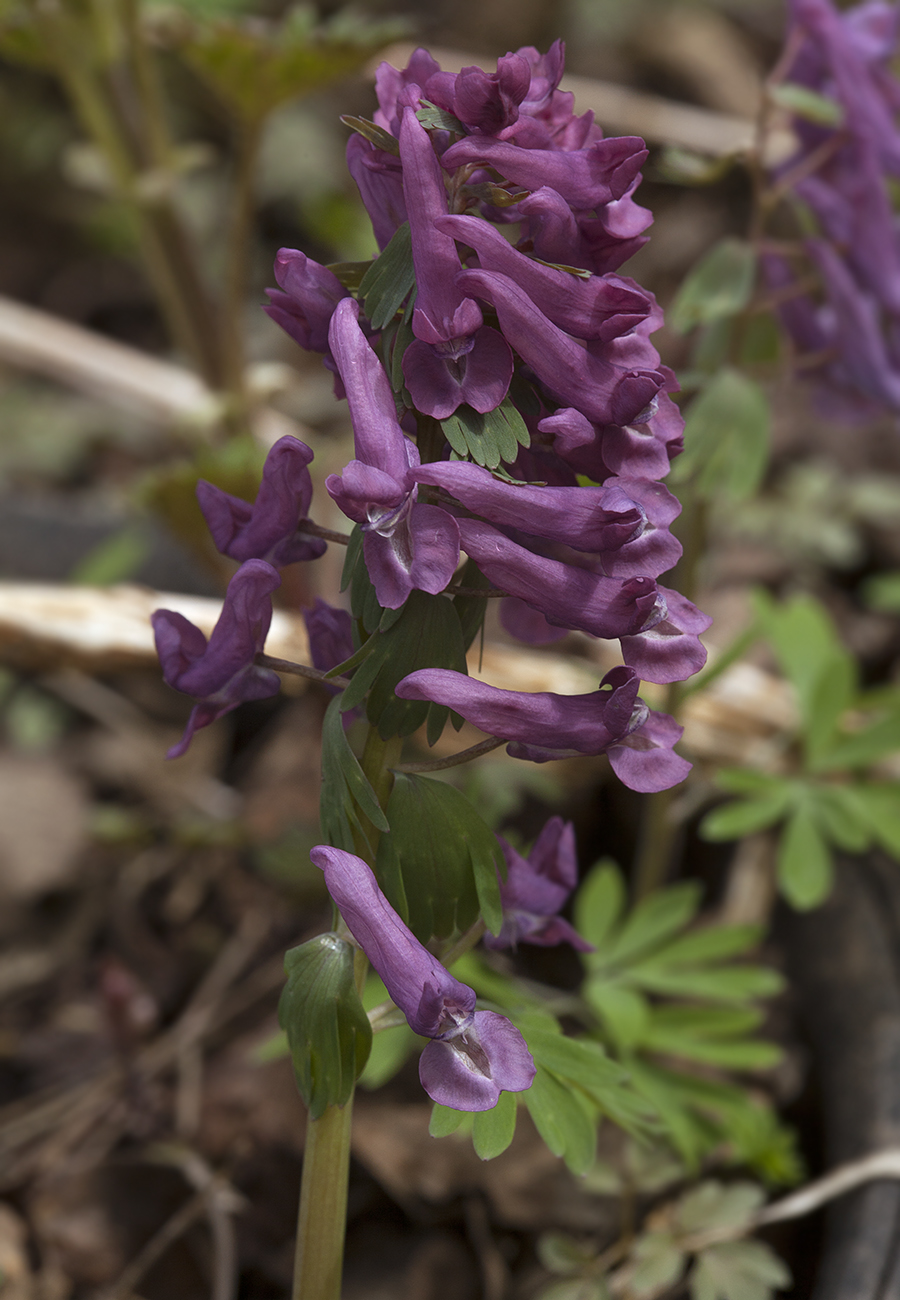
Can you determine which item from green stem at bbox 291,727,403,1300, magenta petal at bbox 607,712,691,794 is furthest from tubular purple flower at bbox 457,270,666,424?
green stem at bbox 291,727,403,1300

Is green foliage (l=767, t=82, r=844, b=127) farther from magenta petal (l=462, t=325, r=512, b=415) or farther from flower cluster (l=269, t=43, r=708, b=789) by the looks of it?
magenta petal (l=462, t=325, r=512, b=415)

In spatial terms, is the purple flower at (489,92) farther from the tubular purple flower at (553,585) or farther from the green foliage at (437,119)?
the tubular purple flower at (553,585)

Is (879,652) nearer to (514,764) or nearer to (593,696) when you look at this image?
(514,764)

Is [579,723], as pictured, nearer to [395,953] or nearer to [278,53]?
[395,953]

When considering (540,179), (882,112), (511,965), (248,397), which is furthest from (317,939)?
(248,397)

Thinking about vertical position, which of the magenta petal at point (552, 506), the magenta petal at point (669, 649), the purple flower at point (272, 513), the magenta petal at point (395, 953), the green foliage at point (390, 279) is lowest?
the magenta petal at point (395, 953)

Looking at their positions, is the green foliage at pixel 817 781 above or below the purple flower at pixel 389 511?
below

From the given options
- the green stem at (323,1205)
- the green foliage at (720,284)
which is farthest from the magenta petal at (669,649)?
the green foliage at (720,284)

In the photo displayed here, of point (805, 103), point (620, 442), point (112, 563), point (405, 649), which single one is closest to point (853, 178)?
point (805, 103)
